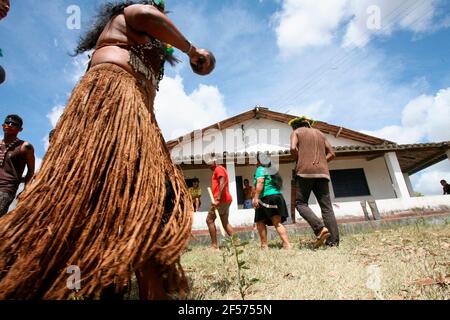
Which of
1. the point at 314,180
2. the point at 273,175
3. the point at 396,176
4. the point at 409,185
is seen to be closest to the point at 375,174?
the point at 396,176

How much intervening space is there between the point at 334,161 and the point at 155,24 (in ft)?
41.1

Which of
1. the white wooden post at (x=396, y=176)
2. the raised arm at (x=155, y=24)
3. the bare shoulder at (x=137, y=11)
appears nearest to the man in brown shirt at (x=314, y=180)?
the raised arm at (x=155, y=24)

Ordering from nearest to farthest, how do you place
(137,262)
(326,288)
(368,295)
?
(137,262), (368,295), (326,288)

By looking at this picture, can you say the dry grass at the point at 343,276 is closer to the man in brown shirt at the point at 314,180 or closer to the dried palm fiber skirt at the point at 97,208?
the man in brown shirt at the point at 314,180

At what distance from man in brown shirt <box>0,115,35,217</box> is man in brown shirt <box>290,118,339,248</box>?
3401 millimetres

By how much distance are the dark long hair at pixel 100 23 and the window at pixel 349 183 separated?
39.7 ft

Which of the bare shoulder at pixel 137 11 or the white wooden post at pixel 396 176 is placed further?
the white wooden post at pixel 396 176

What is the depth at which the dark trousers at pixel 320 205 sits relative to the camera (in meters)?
3.49

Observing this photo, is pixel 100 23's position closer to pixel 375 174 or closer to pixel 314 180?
pixel 314 180

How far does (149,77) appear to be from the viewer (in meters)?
1.72

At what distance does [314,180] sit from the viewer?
3.77 m

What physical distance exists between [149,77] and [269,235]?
15.0ft
